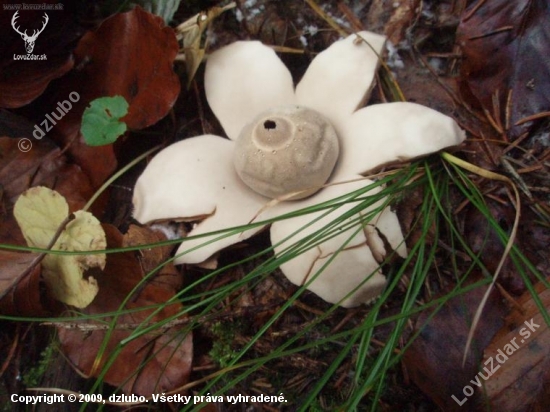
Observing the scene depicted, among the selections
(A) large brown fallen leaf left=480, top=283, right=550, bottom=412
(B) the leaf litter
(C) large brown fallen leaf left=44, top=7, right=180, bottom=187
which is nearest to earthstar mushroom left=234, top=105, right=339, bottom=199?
(B) the leaf litter

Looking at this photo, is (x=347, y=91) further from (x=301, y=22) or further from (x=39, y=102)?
(x=39, y=102)

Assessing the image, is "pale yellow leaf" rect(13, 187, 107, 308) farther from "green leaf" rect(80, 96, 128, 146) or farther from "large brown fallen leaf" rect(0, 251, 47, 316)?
"green leaf" rect(80, 96, 128, 146)

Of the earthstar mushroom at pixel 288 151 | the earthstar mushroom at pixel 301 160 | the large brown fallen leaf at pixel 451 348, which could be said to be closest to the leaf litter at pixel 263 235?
the large brown fallen leaf at pixel 451 348

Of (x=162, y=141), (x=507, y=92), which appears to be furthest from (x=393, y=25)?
(x=162, y=141)

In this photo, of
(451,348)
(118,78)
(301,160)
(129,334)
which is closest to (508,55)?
(301,160)

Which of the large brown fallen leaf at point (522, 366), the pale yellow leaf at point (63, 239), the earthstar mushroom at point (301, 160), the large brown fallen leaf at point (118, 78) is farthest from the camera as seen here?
the large brown fallen leaf at point (118, 78)

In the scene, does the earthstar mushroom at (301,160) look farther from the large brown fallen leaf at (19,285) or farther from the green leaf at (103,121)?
the large brown fallen leaf at (19,285)

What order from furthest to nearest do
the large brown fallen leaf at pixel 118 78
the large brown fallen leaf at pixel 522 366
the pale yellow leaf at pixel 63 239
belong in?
the large brown fallen leaf at pixel 118 78
the pale yellow leaf at pixel 63 239
the large brown fallen leaf at pixel 522 366
